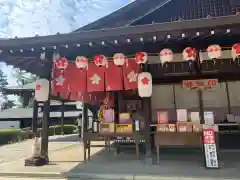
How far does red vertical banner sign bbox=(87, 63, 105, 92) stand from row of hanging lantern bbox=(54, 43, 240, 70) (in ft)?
0.70

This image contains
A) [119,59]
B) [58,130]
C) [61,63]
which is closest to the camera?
[119,59]

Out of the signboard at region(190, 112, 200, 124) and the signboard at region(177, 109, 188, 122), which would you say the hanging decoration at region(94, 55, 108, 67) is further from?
the signboard at region(190, 112, 200, 124)

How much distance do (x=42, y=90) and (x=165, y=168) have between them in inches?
169

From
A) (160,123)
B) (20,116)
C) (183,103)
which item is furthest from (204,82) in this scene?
(20,116)

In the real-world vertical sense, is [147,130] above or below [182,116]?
below

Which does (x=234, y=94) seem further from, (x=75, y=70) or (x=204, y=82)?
(x=75, y=70)

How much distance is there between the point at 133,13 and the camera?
929cm

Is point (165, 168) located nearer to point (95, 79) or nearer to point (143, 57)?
point (143, 57)

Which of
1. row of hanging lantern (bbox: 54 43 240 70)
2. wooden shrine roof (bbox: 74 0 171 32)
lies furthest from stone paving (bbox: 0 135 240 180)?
wooden shrine roof (bbox: 74 0 171 32)

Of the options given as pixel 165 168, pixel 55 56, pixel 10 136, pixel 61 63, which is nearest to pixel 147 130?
pixel 165 168

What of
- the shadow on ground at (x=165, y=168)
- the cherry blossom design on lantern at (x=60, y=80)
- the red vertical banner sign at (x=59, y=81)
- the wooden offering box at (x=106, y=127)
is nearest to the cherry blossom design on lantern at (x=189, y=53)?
the shadow on ground at (x=165, y=168)

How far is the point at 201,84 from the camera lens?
8.55m

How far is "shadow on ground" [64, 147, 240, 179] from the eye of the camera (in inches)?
205

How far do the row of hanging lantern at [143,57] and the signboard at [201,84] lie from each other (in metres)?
2.52
